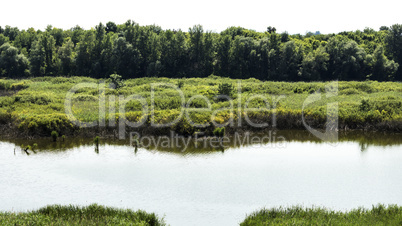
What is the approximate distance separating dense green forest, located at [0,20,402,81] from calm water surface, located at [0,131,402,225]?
45.1m

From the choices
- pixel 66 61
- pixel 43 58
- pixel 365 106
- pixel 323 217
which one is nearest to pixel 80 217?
pixel 323 217

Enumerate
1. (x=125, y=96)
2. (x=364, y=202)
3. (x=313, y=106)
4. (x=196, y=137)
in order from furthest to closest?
(x=125, y=96) → (x=313, y=106) → (x=196, y=137) → (x=364, y=202)

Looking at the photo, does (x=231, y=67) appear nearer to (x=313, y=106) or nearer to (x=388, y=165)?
(x=313, y=106)

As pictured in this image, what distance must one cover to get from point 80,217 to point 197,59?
215 ft

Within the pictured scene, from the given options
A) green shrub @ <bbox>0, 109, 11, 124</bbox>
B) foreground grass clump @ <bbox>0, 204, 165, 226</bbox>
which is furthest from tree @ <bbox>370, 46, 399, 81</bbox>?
foreground grass clump @ <bbox>0, 204, 165, 226</bbox>

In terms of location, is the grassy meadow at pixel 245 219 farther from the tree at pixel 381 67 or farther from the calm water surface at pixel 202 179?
the tree at pixel 381 67

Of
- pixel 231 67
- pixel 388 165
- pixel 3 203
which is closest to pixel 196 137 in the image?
pixel 388 165

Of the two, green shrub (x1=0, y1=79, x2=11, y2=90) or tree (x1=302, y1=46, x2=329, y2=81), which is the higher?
tree (x1=302, y1=46, x2=329, y2=81)

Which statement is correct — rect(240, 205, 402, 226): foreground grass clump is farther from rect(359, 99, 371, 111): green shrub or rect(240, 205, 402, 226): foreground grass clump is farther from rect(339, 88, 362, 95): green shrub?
rect(339, 88, 362, 95): green shrub

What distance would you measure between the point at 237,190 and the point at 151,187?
475cm

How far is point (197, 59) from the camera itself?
271ft

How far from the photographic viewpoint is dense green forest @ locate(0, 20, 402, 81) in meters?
78.1

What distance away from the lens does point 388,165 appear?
95.2 feet

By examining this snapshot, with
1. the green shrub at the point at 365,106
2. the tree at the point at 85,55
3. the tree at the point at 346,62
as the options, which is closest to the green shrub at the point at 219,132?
the green shrub at the point at 365,106
